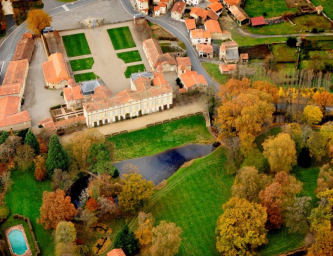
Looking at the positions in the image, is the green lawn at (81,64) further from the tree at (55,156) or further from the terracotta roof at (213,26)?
the tree at (55,156)

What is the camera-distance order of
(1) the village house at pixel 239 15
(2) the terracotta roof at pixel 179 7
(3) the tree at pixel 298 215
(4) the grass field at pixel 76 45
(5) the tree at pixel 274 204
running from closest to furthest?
(3) the tree at pixel 298 215 → (5) the tree at pixel 274 204 → (4) the grass field at pixel 76 45 → (1) the village house at pixel 239 15 → (2) the terracotta roof at pixel 179 7

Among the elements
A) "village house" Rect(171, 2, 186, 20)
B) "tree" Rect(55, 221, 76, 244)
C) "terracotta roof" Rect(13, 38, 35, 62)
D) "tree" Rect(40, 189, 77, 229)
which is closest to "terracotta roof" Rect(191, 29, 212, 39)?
"village house" Rect(171, 2, 186, 20)

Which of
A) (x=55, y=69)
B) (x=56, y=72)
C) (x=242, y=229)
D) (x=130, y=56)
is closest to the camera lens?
(x=242, y=229)

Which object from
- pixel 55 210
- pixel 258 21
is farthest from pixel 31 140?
pixel 258 21

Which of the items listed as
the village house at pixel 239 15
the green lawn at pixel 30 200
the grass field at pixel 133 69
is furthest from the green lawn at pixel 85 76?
the village house at pixel 239 15

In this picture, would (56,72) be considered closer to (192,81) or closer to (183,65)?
(183,65)

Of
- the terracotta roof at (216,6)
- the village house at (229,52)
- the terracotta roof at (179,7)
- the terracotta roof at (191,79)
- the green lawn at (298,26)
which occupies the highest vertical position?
the terracotta roof at (179,7)

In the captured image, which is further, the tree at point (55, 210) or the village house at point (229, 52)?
the village house at point (229, 52)
